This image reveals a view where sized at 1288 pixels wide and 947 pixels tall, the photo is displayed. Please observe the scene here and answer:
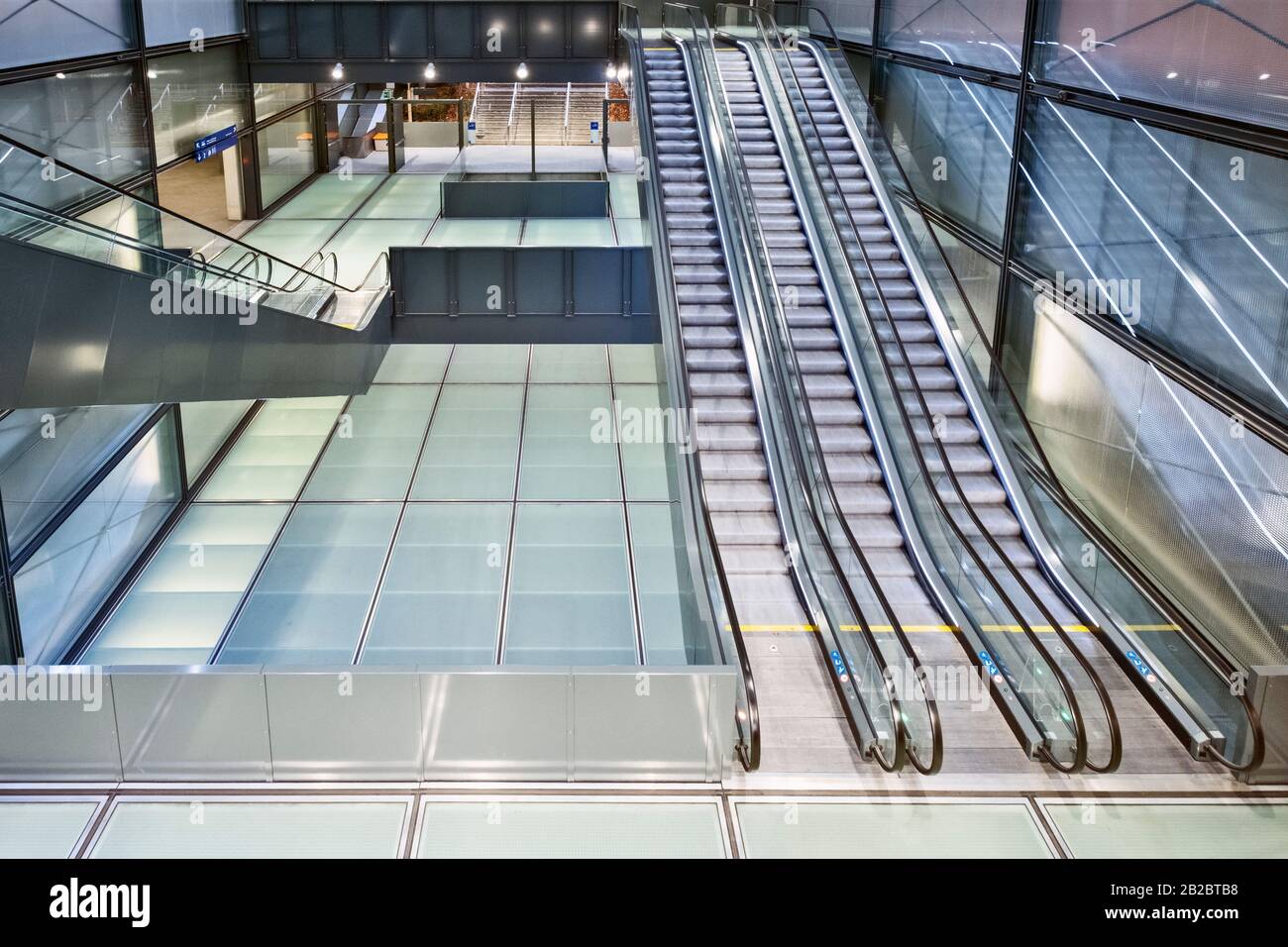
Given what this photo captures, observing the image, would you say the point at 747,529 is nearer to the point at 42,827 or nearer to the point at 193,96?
the point at 42,827

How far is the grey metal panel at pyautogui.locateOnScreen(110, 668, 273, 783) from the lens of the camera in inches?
266

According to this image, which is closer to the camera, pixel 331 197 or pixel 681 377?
pixel 681 377

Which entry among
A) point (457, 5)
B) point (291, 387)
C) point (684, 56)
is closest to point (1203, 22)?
point (291, 387)

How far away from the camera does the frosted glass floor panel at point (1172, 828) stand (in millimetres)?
6684

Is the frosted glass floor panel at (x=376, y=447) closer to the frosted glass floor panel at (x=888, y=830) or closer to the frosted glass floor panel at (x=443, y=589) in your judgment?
the frosted glass floor panel at (x=443, y=589)

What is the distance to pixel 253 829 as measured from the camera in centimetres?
657

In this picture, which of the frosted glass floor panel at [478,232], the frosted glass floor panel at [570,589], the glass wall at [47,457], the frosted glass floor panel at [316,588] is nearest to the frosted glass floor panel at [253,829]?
the frosted glass floor panel at [316,588]

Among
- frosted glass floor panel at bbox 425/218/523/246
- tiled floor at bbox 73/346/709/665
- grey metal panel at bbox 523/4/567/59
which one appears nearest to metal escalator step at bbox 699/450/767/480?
tiled floor at bbox 73/346/709/665

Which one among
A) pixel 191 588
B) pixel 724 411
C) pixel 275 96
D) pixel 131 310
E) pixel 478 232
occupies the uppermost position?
pixel 275 96

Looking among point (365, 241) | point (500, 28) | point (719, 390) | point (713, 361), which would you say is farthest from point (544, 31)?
point (719, 390)

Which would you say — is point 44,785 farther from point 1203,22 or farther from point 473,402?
point 473,402

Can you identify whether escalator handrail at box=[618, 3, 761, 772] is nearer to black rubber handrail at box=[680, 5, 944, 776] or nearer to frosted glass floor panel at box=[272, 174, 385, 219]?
black rubber handrail at box=[680, 5, 944, 776]

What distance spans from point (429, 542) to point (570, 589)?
215 cm
